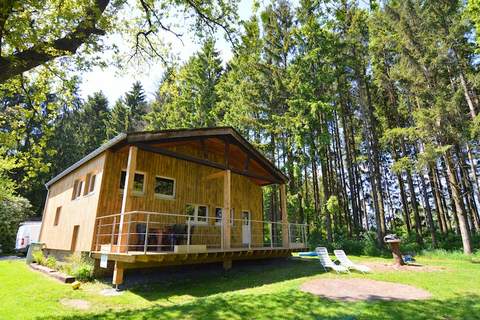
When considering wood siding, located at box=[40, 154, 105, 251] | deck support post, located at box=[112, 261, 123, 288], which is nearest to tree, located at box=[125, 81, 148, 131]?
wood siding, located at box=[40, 154, 105, 251]

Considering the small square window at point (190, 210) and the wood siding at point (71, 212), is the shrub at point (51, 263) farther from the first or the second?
the small square window at point (190, 210)

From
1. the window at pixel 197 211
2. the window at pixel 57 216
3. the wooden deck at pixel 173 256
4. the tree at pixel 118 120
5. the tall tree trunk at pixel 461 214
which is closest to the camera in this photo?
the wooden deck at pixel 173 256

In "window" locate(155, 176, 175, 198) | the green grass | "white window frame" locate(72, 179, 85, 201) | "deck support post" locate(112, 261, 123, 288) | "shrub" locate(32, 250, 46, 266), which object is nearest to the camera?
the green grass

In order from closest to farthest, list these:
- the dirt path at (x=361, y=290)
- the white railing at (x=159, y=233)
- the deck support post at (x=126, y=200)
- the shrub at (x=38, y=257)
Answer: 1. the dirt path at (x=361, y=290)
2. the deck support post at (x=126, y=200)
3. the white railing at (x=159, y=233)
4. the shrub at (x=38, y=257)

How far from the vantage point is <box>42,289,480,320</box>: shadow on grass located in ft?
17.4

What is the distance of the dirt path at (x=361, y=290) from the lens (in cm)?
662

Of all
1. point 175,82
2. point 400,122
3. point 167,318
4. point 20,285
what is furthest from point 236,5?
point 400,122

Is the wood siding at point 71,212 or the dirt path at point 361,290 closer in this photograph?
the dirt path at point 361,290

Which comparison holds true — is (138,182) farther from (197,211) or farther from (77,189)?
(77,189)

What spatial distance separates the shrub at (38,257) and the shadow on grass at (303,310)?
1047 centimetres

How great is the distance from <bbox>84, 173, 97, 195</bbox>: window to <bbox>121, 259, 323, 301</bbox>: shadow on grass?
4423mm

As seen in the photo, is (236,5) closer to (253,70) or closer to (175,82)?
(175,82)

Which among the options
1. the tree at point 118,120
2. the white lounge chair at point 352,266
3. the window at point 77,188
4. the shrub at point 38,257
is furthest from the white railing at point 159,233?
the tree at point 118,120

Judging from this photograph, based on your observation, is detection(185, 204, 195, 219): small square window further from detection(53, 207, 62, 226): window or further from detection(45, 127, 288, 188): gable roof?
detection(53, 207, 62, 226): window
